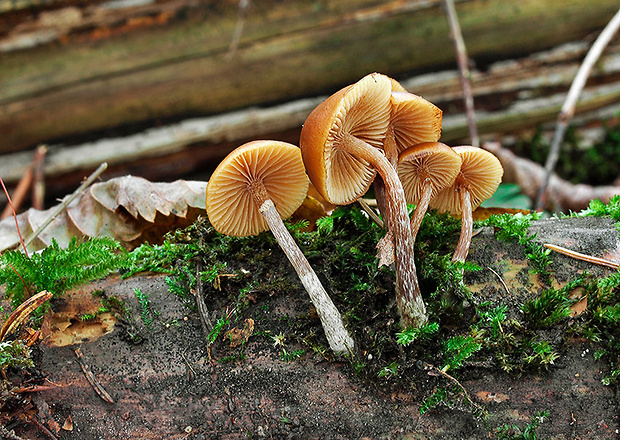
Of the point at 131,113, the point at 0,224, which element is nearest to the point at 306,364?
the point at 0,224

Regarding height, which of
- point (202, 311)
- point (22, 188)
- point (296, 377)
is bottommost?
point (296, 377)

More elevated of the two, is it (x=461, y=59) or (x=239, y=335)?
(x=461, y=59)

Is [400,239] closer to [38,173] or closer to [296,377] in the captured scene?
[296,377]

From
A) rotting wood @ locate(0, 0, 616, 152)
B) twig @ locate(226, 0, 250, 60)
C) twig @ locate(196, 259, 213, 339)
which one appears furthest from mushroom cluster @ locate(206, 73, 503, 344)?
twig @ locate(226, 0, 250, 60)

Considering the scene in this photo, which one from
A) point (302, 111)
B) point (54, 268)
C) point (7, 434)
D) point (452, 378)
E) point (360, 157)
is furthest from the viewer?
point (302, 111)

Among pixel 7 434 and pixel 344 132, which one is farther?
pixel 344 132


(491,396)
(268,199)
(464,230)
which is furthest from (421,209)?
(491,396)

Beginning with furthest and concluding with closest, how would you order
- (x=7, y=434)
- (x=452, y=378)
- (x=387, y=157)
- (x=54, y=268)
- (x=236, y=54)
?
(x=236, y=54), (x=387, y=157), (x=54, y=268), (x=452, y=378), (x=7, y=434)
